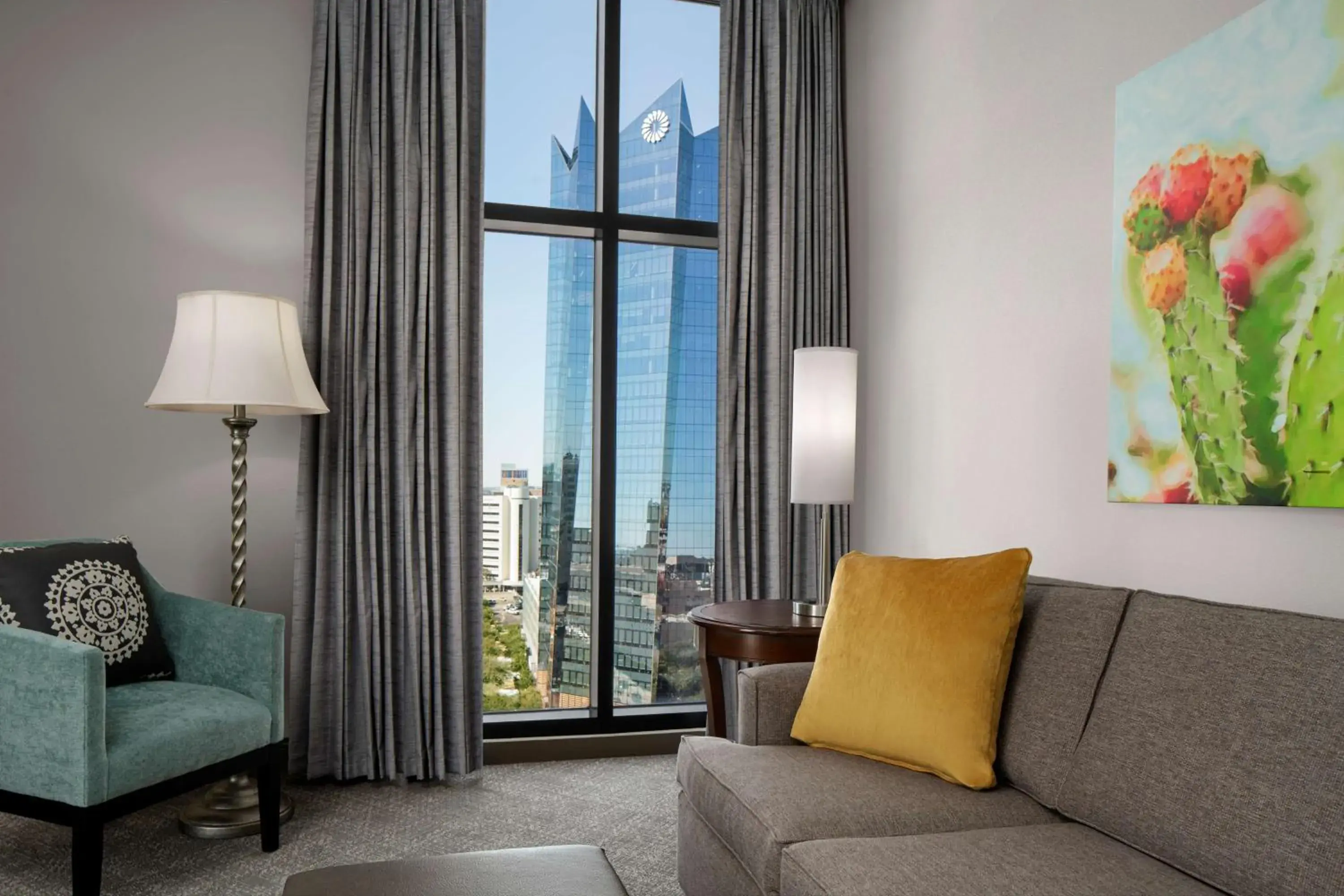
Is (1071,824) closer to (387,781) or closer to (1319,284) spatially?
(1319,284)

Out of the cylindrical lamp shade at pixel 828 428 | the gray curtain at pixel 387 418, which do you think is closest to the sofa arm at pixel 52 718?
the gray curtain at pixel 387 418

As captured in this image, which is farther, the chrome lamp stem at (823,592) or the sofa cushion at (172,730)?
the chrome lamp stem at (823,592)

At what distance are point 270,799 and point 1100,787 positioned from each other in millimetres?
2109

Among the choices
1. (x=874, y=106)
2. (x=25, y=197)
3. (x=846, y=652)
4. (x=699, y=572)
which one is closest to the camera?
(x=846, y=652)

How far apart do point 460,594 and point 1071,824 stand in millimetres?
2150

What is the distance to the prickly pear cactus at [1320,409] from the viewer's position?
1.70m

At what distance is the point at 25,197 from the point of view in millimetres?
3098

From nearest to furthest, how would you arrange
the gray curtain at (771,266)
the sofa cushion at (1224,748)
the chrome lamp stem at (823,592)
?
the sofa cushion at (1224,748)
the chrome lamp stem at (823,592)
the gray curtain at (771,266)

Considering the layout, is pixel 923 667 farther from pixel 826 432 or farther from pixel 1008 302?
pixel 1008 302

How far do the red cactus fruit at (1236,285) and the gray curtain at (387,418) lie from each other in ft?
7.58

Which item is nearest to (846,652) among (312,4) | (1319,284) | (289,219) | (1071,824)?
(1071,824)

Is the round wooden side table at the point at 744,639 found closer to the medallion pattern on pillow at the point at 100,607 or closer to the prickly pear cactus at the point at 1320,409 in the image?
the prickly pear cactus at the point at 1320,409

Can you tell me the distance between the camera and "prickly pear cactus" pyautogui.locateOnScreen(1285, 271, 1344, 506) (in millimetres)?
1696

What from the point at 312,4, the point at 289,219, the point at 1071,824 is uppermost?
the point at 312,4
